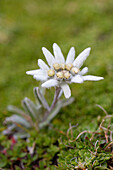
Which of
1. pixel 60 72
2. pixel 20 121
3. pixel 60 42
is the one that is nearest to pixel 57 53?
pixel 60 72

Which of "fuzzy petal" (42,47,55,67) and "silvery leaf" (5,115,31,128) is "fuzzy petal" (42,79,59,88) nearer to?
"fuzzy petal" (42,47,55,67)

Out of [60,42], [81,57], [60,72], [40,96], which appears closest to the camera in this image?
[60,72]

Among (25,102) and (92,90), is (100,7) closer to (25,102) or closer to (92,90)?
(92,90)

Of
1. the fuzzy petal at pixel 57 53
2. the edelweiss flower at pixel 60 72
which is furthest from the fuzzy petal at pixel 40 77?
the fuzzy petal at pixel 57 53

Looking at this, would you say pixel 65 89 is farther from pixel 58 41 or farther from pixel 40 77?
pixel 58 41

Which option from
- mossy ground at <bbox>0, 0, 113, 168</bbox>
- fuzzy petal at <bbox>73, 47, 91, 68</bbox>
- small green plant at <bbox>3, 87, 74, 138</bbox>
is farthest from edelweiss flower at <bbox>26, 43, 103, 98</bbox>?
mossy ground at <bbox>0, 0, 113, 168</bbox>

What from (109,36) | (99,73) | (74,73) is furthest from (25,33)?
(74,73)

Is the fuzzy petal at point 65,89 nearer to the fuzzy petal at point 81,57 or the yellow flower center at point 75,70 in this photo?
the yellow flower center at point 75,70
